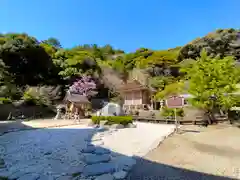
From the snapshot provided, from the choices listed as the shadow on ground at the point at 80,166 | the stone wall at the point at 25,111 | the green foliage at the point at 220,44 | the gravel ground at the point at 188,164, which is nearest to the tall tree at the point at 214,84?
the gravel ground at the point at 188,164

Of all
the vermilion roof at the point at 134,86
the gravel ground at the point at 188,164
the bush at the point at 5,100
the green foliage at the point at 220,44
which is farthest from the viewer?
the green foliage at the point at 220,44

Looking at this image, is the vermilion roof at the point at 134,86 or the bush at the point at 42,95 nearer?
the bush at the point at 42,95

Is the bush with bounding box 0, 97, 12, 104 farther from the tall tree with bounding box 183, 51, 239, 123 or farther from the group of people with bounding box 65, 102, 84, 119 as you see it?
the tall tree with bounding box 183, 51, 239, 123

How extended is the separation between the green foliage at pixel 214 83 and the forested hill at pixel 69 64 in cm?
1445

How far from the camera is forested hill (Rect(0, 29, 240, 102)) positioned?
2634 centimetres

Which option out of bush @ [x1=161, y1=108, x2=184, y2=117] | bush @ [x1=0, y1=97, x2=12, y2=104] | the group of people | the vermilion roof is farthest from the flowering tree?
bush @ [x1=161, y1=108, x2=184, y2=117]

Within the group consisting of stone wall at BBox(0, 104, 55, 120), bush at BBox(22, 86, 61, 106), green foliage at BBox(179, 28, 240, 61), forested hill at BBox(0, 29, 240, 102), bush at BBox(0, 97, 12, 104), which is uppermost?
green foliage at BBox(179, 28, 240, 61)

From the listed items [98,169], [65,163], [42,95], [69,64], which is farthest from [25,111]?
[98,169]

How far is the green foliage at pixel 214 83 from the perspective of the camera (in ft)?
43.3

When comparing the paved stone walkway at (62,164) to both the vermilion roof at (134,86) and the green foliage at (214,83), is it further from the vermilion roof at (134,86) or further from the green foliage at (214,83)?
the vermilion roof at (134,86)

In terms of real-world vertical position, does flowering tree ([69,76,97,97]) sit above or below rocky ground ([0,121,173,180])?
above

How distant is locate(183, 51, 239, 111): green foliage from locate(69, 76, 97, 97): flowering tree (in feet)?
59.3

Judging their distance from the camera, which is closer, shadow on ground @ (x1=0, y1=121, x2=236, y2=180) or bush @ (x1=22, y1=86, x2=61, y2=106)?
shadow on ground @ (x1=0, y1=121, x2=236, y2=180)

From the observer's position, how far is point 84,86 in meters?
27.7
